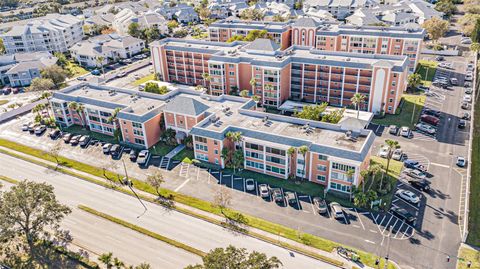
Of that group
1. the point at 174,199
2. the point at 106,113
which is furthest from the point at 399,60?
the point at 106,113

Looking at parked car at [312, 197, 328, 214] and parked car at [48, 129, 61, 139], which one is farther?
parked car at [48, 129, 61, 139]

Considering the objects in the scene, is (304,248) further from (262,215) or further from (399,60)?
(399,60)

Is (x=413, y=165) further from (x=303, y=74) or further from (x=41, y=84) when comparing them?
(x=41, y=84)

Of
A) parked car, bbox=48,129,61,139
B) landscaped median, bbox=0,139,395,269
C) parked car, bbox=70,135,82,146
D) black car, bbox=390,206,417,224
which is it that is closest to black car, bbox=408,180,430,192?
black car, bbox=390,206,417,224

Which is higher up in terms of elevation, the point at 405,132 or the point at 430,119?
the point at 430,119

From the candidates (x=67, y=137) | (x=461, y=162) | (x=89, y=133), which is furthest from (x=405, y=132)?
(x=67, y=137)

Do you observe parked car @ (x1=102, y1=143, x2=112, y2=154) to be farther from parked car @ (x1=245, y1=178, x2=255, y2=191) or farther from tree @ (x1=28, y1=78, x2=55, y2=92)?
tree @ (x1=28, y1=78, x2=55, y2=92)

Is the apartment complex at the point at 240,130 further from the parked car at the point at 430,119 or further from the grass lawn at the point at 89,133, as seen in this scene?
the parked car at the point at 430,119
